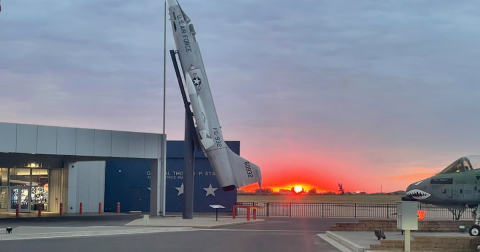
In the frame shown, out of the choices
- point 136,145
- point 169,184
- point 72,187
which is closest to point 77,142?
point 136,145

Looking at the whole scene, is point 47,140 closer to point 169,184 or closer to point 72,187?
point 72,187

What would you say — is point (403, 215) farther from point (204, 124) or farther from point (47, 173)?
point (47, 173)

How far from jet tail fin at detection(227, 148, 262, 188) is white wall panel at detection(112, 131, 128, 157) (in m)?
6.13

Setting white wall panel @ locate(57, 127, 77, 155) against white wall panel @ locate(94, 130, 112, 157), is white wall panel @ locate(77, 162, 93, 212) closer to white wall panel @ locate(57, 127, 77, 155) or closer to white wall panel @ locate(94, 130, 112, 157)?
white wall panel @ locate(94, 130, 112, 157)

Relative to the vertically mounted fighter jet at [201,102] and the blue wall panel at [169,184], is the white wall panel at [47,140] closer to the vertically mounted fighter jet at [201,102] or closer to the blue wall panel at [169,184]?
the vertically mounted fighter jet at [201,102]

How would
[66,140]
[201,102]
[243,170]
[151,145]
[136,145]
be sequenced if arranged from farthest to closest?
[151,145] → [136,145] → [243,170] → [201,102] → [66,140]

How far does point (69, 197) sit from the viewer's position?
42.6m

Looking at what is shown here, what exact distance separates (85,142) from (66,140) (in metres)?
1.18

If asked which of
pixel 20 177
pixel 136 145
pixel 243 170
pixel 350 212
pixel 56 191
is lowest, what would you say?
pixel 350 212

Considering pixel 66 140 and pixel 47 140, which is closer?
pixel 47 140

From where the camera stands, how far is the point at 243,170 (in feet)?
112

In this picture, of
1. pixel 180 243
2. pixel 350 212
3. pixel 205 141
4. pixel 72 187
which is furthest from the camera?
pixel 350 212

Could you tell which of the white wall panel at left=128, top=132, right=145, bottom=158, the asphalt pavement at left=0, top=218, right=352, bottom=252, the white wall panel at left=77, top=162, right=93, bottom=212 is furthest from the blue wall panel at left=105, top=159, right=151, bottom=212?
the asphalt pavement at left=0, top=218, right=352, bottom=252

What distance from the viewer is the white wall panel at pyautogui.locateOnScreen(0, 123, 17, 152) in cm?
2950
